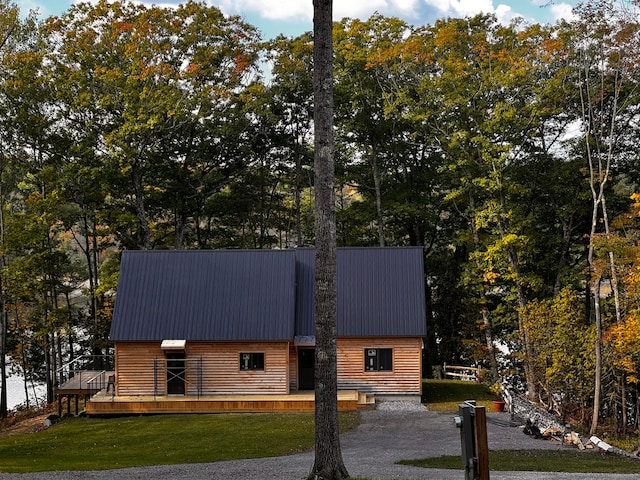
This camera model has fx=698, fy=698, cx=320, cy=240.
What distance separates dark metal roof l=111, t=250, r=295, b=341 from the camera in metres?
26.1

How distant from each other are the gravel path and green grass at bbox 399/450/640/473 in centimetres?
77

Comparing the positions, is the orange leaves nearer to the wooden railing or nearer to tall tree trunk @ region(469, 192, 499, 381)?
tall tree trunk @ region(469, 192, 499, 381)

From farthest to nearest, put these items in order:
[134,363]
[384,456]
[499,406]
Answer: [134,363] < [499,406] < [384,456]

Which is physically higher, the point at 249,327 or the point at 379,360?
the point at 249,327

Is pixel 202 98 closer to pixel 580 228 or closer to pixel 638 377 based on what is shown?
pixel 580 228

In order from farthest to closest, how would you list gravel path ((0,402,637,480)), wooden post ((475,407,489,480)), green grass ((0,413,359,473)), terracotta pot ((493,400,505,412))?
terracotta pot ((493,400,505,412))
green grass ((0,413,359,473))
gravel path ((0,402,637,480))
wooden post ((475,407,489,480))

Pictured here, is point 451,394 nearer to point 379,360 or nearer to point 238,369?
point 379,360

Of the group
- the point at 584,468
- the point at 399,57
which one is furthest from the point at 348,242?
the point at 584,468

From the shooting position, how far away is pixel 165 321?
86.7 ft

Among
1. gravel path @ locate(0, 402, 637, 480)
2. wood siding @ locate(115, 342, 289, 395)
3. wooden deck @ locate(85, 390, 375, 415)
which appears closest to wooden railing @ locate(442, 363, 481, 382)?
gravel path @ locate(0, 402, 637, 480)

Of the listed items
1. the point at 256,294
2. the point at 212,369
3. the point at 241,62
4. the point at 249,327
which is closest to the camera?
the point at 249,327

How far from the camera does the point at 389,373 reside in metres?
26.6

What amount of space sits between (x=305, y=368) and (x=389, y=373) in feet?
10.7

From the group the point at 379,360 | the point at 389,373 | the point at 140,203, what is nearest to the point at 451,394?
the point at 389,373
